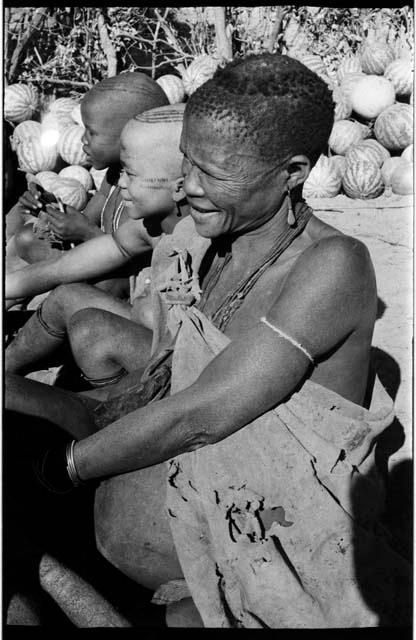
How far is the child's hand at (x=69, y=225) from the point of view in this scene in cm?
482

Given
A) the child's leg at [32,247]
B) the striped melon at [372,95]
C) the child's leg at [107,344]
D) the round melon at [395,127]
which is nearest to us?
the child's leg at [107,344]

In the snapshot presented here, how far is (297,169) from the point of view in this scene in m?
2.51

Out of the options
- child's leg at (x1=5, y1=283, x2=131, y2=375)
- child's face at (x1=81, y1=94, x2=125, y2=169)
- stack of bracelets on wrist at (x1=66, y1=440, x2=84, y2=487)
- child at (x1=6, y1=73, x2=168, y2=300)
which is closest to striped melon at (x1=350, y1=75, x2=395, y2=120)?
child at (x1=6, y1=73, x2=168, y2=300)

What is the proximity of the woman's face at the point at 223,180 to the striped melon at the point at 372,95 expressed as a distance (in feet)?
22.3

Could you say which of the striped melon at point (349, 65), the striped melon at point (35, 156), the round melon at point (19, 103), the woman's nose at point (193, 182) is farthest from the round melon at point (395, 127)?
the woman's nose at point (193, 182)

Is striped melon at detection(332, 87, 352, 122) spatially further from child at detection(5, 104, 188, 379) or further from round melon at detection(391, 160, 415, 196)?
child at detection(5, 104, 188, 379)

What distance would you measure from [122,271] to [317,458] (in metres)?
2.16

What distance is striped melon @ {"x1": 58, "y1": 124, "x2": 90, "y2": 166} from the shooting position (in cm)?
818

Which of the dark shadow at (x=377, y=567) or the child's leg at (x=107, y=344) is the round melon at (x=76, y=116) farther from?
the dark shadow at (x=377, y=567)

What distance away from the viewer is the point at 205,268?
3.03 metres

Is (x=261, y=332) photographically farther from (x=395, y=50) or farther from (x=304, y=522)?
(x=395, y=50)

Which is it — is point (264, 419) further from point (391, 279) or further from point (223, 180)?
point (391, 279)

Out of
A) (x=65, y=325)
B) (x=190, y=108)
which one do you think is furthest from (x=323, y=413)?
(x=65, y=325)

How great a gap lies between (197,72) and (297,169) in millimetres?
6689
